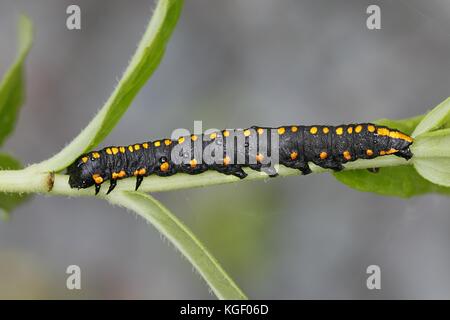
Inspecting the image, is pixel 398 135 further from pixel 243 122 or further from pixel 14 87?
pixel 243 122

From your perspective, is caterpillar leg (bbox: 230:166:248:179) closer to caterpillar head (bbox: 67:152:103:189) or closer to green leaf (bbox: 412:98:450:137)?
caterpillar head (bbox: 67:152:103:189)

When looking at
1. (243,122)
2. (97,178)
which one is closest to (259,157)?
(97,178)

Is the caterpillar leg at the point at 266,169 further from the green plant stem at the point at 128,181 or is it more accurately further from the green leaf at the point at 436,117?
the green leaf at the point at 436,117

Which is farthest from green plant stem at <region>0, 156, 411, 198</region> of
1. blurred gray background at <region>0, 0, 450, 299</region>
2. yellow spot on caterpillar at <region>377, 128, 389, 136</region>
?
blurred gray background at <region>0, 0, 450, 299</region>

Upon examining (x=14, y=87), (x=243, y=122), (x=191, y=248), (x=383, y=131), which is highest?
(x=243, y=122)

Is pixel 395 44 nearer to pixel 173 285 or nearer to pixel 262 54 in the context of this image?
pixel 262 54

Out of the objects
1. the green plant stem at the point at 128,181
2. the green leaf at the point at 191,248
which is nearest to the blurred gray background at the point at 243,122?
the green plant stem at the point at 128,181
